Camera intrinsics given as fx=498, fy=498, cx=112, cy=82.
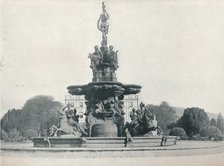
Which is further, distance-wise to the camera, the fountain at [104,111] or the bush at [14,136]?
the fountain at [104,111]

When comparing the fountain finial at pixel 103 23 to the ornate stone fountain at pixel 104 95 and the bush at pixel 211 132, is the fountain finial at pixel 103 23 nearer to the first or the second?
the ornate stone fountain at pixel 104 95

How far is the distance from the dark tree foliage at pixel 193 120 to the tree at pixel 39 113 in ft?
11.7

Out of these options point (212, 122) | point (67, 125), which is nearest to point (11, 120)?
point (67, 125)

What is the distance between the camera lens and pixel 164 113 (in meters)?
13.9

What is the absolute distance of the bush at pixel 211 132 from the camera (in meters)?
13.2

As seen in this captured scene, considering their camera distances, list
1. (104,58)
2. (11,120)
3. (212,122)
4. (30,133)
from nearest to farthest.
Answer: (11,120)
(212,122)
(30,133)
(104,58)

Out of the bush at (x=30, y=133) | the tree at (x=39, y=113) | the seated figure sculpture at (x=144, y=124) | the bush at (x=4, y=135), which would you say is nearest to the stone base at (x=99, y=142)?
the bush at (x=30, y=133)

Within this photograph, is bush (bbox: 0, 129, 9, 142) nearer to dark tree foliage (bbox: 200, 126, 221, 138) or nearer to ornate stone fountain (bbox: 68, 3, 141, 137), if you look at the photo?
ornate stone fountain (bbox: 68, 3, 141, 137)

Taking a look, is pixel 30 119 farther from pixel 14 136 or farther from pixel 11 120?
pixel 11 120

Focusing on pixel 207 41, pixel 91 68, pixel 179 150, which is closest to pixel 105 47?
pixel 91 68

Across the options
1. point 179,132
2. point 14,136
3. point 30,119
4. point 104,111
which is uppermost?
point 104,111

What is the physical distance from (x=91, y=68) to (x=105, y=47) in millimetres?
817

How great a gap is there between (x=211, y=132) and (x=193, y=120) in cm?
93

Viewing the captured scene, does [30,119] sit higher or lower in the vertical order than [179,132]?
higher
